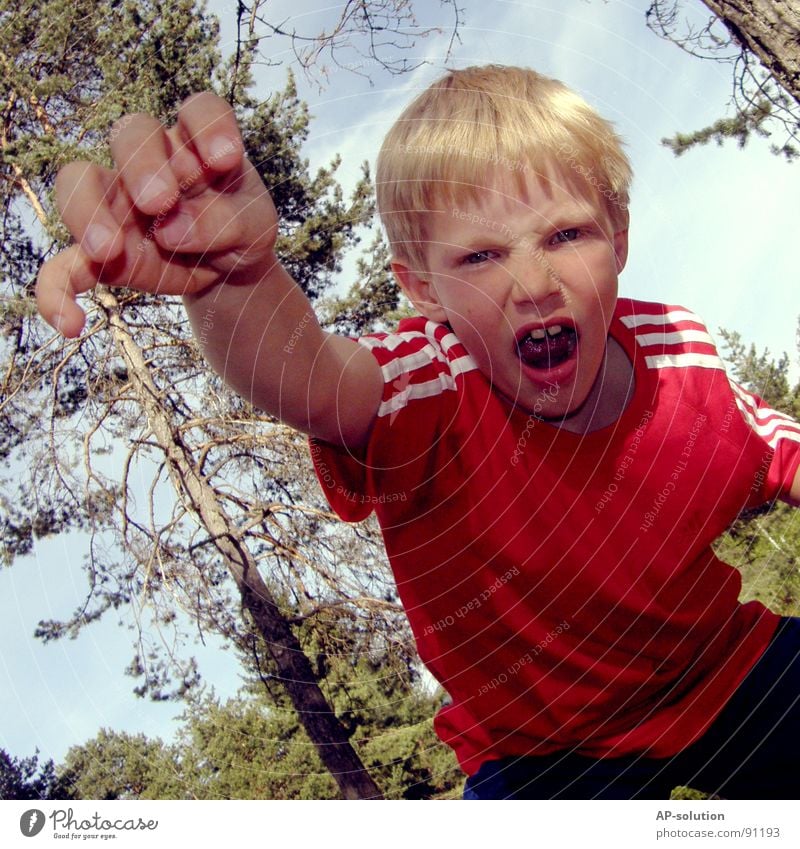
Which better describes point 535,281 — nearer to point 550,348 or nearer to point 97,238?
point 550,348

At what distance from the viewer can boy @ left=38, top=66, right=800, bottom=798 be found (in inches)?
25.0

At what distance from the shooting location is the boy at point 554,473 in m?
0.63

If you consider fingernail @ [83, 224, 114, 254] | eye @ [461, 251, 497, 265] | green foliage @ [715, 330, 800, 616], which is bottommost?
green foliage @ [715, 330, 800, 616]

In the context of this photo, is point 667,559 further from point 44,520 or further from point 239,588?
point 44,520

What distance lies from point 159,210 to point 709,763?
25.2 inches

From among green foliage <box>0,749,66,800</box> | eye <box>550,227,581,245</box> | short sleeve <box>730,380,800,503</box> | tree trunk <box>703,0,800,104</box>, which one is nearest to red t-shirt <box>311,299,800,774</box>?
short sleeve <box>730,380,800,503</box>

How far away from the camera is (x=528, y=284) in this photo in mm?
646

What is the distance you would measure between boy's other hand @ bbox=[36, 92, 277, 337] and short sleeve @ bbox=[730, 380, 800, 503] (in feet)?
1.55

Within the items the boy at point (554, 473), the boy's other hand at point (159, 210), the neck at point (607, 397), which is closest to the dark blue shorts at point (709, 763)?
the boy at point (554, 473)

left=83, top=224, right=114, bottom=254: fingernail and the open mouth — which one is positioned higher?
left=83, top=224, right=114, bottom=254: fingernail

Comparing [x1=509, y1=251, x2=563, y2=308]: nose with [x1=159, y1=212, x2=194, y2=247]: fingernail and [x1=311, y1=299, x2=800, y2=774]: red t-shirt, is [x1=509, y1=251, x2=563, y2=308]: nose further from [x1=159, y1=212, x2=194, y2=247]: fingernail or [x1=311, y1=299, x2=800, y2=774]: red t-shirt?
[x1=159, y1=212, x2=194, y2=247]: fingernail

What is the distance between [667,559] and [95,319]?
739 millimetres
